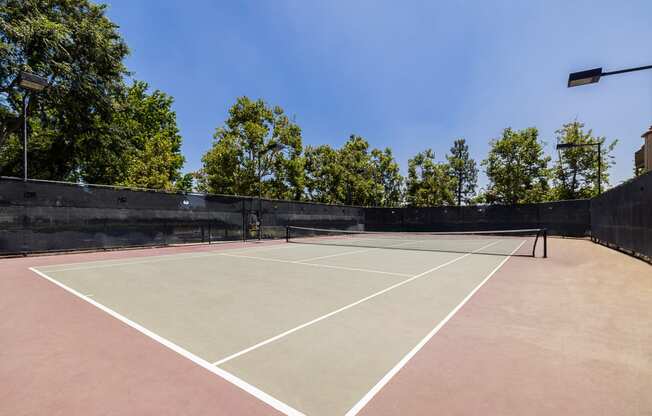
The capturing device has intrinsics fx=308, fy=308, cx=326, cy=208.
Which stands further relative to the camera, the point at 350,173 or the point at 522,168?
the point at 350,173

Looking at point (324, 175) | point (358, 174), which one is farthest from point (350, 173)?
point (324, 175)

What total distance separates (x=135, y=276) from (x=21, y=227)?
8.37m

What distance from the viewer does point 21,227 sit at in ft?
40.3

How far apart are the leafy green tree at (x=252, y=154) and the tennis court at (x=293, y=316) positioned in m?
21.8

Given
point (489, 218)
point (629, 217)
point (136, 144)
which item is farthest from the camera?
point (136, 144)

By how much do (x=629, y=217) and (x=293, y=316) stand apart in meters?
13.7

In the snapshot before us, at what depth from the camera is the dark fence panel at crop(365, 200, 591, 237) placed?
23797 mm

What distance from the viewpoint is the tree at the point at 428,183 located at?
44.2 metres

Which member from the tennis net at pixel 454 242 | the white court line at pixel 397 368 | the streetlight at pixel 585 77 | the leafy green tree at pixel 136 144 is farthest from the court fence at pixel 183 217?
the leafy green tree at pixel 136 144

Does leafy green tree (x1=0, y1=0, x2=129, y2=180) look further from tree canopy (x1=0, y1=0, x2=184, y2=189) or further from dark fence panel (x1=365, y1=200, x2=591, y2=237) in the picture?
dark fence panel (x1=365, y1=200, x2=591, y2=237)

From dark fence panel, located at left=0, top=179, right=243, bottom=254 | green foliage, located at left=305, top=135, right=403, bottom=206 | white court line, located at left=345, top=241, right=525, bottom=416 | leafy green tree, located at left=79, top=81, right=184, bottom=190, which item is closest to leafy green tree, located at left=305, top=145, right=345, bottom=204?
green foliage, located at left=305, top=135, right=403, bottom=206

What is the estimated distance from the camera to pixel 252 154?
31.5 metres

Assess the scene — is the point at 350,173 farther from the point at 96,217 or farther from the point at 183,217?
the point at 96,217

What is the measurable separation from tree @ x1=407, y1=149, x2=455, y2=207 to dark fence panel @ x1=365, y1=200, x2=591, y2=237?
1271 cm
